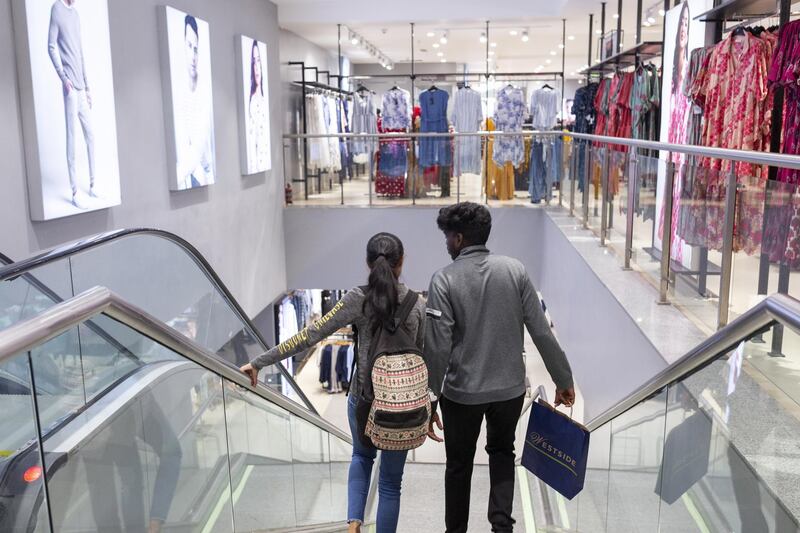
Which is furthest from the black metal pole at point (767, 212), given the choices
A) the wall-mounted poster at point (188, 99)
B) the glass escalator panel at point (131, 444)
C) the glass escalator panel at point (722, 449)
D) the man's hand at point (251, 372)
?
the wall-mounted poster at point (188, 99)

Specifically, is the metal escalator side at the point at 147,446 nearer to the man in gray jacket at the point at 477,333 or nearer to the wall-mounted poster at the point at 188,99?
the man in gray jacket at the point at 477,333

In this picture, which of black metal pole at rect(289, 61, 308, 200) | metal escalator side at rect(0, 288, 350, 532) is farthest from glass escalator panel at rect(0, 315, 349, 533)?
black metal pole at rect(289, 61, 308, 200)

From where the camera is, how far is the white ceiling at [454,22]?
10969 millimetres

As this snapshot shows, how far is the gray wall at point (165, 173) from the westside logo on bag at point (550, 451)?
10.6 ft

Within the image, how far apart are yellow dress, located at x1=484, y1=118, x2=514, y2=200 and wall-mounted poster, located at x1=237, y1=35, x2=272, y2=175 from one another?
117 inches

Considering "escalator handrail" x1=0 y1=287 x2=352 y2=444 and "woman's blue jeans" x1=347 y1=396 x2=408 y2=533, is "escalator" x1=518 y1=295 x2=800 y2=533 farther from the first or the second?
"escalator handrail" x1=0 y1=287 x2=352 y2=444

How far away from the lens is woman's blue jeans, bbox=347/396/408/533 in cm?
323

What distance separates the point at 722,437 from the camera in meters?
1.98

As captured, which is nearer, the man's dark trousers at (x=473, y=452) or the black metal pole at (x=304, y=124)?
the man's dark trousers at (x=473, y=452)

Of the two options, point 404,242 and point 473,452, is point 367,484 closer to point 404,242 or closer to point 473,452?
point 473,452

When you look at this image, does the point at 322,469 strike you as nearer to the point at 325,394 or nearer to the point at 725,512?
the point at 725,512

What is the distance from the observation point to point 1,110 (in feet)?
14.5

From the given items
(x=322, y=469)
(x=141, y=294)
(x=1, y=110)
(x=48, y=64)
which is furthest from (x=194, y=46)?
(x=322, y=469)

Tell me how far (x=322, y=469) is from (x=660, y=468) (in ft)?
9.02
